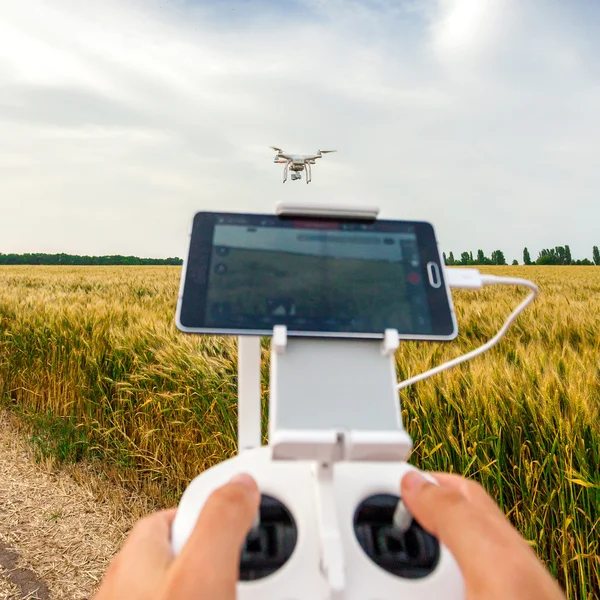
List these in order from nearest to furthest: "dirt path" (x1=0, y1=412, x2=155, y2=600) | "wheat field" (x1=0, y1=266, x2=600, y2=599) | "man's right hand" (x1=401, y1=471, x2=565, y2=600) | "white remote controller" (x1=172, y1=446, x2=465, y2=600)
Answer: "man's right hand" (x1=401, y1=471, x2=565, y2=600) < "white remote controller" (x1=172, y1=446, x2=465, y2=600) < "wheat field" (x1=0, y1=266, x2=600, y2=599) < "dirt path" (x1=0, y1=412, x2=155, y2=600)

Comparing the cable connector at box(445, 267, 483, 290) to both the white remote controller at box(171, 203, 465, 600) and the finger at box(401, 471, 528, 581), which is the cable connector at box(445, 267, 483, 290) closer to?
the white remote controller at box(171, 203, 465, 600)

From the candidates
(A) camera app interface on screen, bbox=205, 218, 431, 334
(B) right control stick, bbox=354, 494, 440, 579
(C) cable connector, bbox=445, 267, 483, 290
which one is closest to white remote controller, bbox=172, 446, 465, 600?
(B) right control stick, bbox=354, 494, 440, 579

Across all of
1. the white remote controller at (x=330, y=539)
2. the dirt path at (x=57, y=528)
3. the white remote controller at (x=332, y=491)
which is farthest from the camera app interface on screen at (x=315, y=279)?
the dirt path at (x=57, y=528)

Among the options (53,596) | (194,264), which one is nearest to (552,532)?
(194,264)

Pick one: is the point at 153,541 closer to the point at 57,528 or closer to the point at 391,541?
the point at 391,541

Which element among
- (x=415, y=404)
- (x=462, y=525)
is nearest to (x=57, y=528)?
(x=415, y=404)

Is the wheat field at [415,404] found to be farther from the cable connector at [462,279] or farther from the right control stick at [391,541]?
the right control stick at [391,541]
